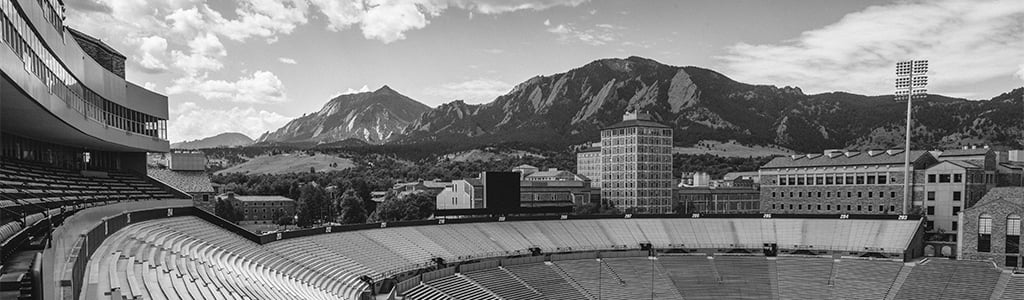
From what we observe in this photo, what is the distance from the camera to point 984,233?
142 ft

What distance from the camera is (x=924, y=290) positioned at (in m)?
38.8

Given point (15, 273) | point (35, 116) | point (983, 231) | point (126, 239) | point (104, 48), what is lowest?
point (983, 231)

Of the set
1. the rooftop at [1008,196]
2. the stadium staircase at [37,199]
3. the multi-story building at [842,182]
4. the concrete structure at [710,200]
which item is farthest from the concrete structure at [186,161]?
the concrete structure at [710,200]

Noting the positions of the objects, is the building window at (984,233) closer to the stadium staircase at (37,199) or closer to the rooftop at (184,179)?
the rooftop at (184,179)

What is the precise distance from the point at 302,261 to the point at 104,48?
13798mm

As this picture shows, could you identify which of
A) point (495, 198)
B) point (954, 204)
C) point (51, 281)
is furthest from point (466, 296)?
point (954, 204)

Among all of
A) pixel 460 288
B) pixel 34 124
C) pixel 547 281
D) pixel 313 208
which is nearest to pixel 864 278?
pixel 547 281

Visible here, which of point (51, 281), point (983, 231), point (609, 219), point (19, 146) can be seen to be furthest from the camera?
point (609, 219)

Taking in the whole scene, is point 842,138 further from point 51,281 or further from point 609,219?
point 51,281

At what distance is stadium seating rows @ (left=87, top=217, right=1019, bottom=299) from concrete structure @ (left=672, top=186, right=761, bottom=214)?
47935 millimetres

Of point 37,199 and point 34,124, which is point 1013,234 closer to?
point 37,199

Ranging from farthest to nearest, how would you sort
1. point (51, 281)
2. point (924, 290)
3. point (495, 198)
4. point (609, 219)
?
point (609, 219) → point (495, 198) → point (924, 290) → point (51, 281)

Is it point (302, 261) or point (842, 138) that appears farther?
point (842, 138)

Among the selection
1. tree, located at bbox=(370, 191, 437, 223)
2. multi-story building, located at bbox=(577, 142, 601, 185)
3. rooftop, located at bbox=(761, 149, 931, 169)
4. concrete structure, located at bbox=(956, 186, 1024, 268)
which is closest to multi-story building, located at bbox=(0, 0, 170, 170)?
tree, located at bbox=(370, 191, 437, 223)
